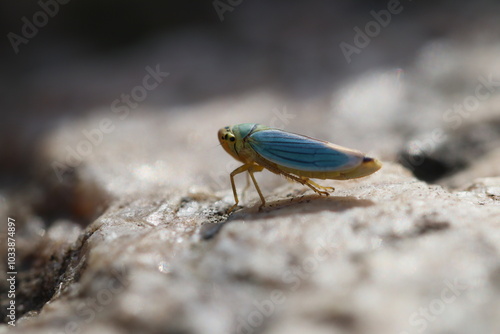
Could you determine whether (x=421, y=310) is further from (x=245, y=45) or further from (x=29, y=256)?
(x=245, y=45)

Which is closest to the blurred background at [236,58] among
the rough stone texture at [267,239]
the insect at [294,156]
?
the rough stone texture at [267,239]

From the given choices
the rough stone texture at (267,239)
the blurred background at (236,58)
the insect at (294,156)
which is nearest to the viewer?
the rough stone texture at (267,239)

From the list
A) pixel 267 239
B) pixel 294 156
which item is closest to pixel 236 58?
pixel 294 156

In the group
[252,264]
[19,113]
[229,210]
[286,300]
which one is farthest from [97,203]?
[19,113]

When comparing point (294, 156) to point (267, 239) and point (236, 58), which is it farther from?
point (236, 58)

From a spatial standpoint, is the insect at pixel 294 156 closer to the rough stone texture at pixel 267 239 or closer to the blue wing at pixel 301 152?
the blue wing at pixel 301 152

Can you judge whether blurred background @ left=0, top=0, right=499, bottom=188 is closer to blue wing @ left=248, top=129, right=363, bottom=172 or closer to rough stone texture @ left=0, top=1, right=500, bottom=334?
rough stone texture @ left=0, top=1, right=500, bottom=334

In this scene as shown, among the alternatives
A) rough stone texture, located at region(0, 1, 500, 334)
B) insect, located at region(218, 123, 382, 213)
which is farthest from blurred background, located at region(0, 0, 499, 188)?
insect, located at region(218, 123, 382, 213)
